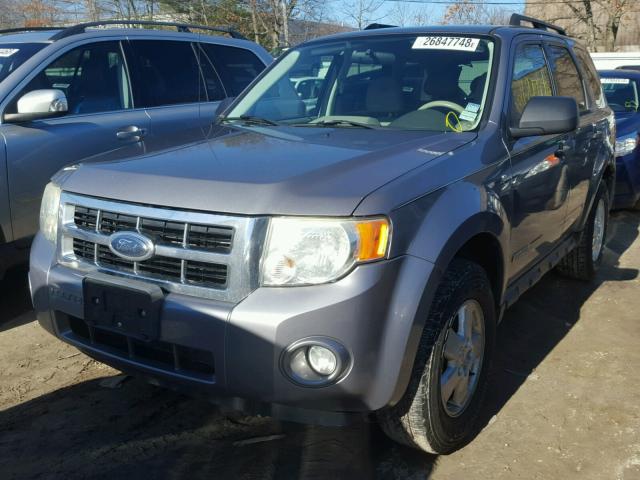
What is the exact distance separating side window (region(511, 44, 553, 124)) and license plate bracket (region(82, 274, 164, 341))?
2.08 metres

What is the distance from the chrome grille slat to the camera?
7.46 feet

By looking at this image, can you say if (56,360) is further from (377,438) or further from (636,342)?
(636,342)

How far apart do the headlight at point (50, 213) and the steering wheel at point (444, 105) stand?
1.84 meters

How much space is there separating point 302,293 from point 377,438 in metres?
1.10

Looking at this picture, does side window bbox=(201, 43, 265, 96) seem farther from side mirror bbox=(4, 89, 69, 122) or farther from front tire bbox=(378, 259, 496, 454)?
front tire bbox=(378, 259, 496, 454)

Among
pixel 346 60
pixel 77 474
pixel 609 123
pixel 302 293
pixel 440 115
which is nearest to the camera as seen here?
pixel 302 293

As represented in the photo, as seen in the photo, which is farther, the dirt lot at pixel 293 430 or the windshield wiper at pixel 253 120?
the windshield wiper at pixel 253 120

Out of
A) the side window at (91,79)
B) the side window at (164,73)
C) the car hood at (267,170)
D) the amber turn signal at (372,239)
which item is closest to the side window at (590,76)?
the car hood at (267,170)

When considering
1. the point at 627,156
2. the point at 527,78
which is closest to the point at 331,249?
the point at 527,78

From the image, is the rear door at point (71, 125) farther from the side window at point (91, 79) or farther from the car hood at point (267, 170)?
the car hood at point (267, 170)

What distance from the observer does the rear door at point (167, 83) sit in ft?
17.0

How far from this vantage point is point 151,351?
2555 millimetres

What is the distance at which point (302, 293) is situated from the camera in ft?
7.32

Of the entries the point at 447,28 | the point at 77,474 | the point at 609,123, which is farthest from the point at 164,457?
the point at 609,123
